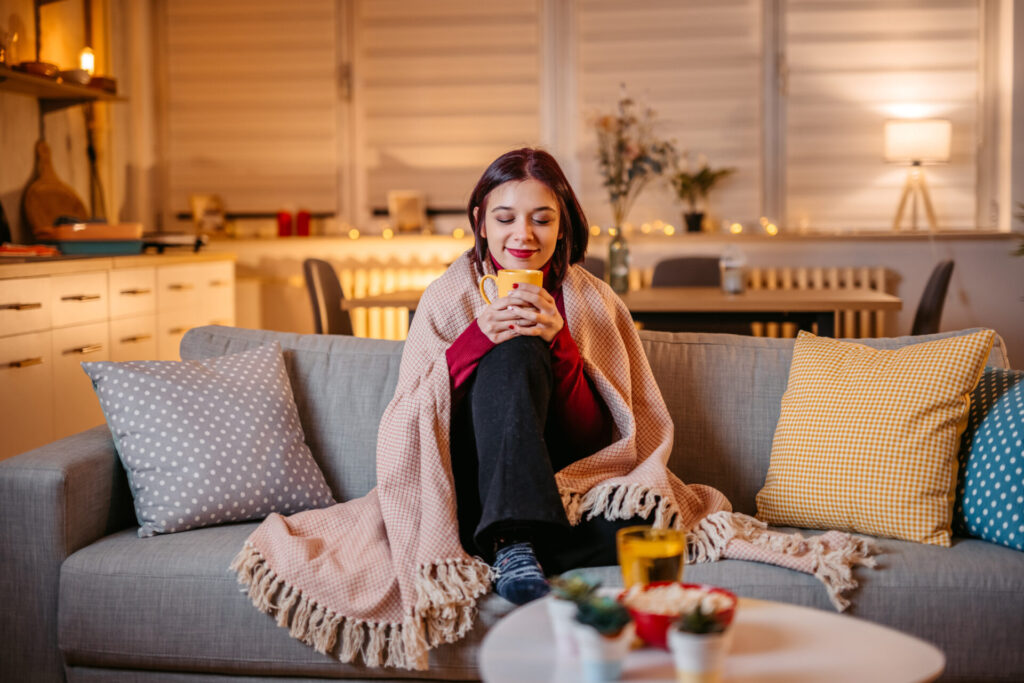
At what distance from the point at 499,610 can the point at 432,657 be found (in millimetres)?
133

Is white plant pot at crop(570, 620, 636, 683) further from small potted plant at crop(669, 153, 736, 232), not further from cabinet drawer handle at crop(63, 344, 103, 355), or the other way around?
small potted plant at crop(669, 153, 736, 232)

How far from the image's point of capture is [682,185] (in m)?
5.00

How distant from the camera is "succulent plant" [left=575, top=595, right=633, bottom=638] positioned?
100 centimetres

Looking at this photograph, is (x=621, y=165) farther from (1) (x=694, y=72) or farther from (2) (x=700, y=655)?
(2) (x=700, y=655)

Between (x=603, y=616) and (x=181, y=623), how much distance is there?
0.92 meters

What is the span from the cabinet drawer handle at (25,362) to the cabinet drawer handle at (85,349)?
155 mm

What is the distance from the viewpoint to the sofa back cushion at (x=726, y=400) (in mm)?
2018

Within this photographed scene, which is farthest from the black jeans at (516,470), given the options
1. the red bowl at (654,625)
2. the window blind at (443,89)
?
the window blind at (443,89)

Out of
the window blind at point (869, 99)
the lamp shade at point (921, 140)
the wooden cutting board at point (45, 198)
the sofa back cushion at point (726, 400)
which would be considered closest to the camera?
the sofa back cushion at point (726, 400)

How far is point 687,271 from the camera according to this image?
4.55m

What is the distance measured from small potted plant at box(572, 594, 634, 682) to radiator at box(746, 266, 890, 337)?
4002 millimetres

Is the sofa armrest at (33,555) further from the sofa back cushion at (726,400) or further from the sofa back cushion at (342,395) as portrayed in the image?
the sofa back cushion at (726,400)

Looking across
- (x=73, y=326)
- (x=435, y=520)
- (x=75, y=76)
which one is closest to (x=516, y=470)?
(x=435, y=520)

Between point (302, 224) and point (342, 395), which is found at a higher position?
point (302, 224)
